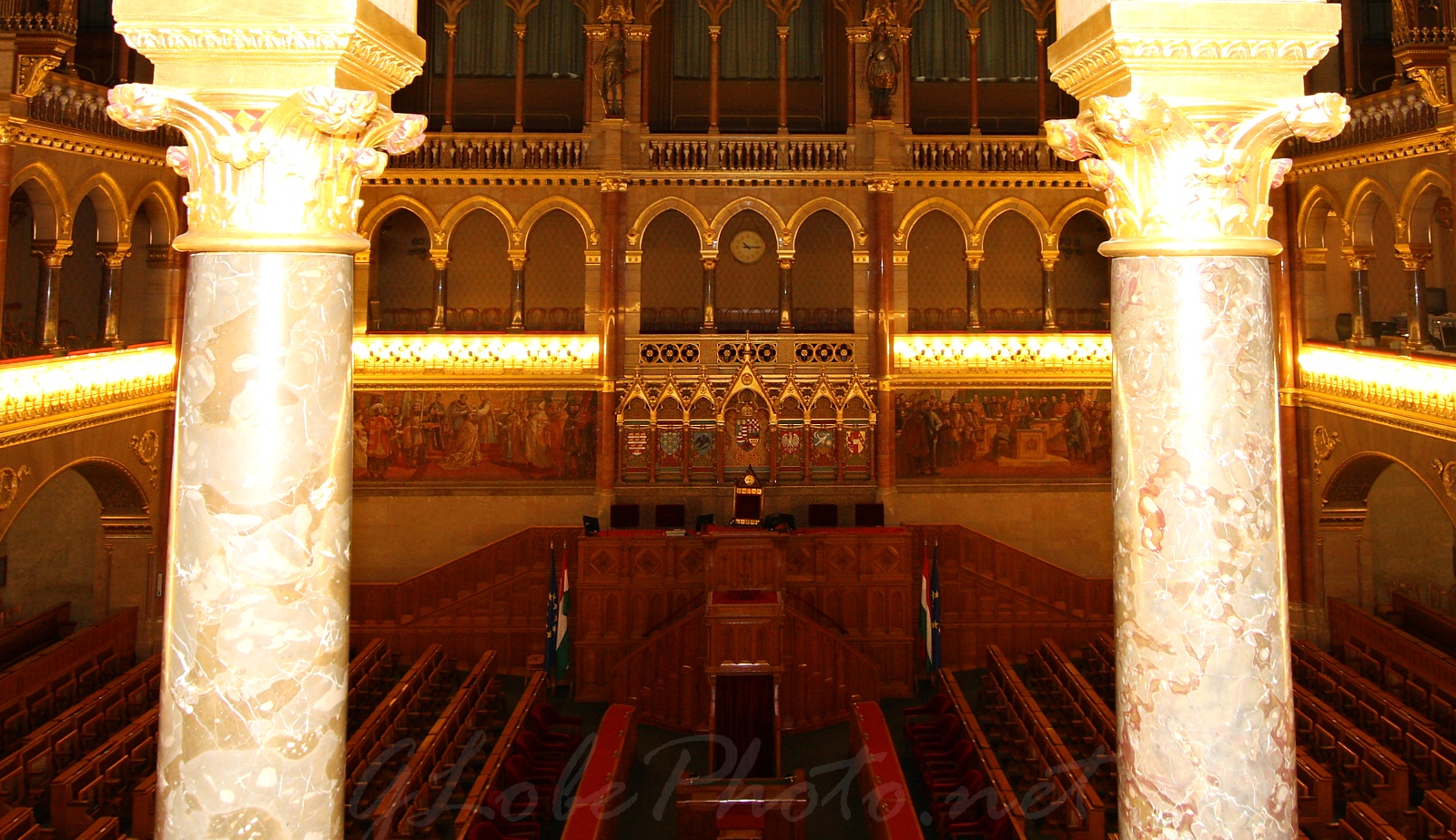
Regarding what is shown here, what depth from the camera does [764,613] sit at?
17.0 m

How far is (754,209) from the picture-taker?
2253 centimetres

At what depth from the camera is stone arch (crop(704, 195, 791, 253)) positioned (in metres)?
22.4

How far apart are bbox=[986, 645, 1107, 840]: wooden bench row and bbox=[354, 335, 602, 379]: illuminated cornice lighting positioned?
28.6 feet

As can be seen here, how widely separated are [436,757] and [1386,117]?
15346 mm

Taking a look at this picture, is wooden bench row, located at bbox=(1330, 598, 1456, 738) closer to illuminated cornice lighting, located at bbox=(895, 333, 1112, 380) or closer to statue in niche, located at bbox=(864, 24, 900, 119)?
illuminated cornice lighting, located at bbox=(895, 333, 1112, 380)

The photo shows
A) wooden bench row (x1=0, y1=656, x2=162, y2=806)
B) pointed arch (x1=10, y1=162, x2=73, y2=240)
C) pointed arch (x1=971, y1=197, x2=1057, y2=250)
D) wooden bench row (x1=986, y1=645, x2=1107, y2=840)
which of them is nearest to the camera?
wooden bench row (x1=986, y1=645, x2=1107, y2=840)

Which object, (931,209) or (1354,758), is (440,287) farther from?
(1354,758)

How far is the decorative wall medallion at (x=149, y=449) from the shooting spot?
60.8 ft

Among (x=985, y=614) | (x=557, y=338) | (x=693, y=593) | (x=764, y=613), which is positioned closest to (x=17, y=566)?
(x=557, y=338)

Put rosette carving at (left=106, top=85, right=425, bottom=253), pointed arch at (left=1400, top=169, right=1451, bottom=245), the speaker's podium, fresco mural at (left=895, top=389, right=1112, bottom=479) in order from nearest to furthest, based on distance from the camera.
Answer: rosette carving at (left=106, top=85, right=425, bottom=253), the speaker's podium, pointed arch at (left=1400, top=169, right=1451, bottom=245), fresco mural at (left=895, top=389, right=1112, bottom=479)

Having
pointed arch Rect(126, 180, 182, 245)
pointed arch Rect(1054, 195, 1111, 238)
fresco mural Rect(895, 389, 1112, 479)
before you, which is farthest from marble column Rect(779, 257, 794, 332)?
pointed arch Rect(126, 180, 182, 245)

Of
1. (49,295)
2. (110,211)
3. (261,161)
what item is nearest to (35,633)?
(49,295)

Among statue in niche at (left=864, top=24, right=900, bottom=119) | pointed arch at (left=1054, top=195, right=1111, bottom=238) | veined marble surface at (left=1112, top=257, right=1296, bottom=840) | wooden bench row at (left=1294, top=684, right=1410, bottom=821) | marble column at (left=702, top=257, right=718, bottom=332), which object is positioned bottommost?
wooden bench row at (left=1294, top=684, right=1410, bottom=821)

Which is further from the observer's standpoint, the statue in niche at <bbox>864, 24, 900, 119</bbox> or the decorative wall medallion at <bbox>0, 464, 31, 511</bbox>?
the statue in niche at <bbox>864, 24, 900, 119</bbox>
